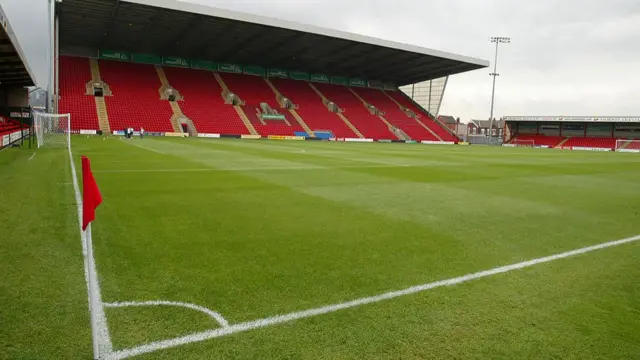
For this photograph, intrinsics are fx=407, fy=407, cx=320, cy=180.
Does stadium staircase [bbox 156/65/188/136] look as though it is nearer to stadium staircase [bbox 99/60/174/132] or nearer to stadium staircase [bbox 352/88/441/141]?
stadium staircase [bbox 99/60/174/132]

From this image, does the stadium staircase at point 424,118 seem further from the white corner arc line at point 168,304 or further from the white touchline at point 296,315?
the white corner arc line at point 168,304

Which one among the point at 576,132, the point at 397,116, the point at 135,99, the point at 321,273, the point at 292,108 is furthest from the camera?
the point at 576,132

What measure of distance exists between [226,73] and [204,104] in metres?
9.46

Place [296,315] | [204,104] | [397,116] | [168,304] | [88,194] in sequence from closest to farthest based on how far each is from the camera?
[88,194]
[296,315]
[168,304]
[204,104]
[397,116]

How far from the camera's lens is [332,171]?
1471 centimetres

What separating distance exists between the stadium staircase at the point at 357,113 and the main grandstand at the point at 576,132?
93.0 ft

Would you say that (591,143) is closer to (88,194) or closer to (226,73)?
(226,73)

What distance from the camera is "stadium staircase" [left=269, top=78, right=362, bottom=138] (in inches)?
2158

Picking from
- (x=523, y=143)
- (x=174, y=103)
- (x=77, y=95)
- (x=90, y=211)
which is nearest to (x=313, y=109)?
(x=174, y=103)

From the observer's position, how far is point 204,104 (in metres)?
50.7

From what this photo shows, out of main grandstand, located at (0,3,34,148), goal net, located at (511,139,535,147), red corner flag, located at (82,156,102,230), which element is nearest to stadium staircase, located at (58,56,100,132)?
main grandstand, located at (0,3,34,148)

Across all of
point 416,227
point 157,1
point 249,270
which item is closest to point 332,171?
point 416,227

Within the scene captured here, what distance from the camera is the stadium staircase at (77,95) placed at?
41.0 metres

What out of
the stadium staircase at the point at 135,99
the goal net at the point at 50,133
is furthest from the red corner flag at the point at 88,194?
the stadium staircase at the point at 135,99
